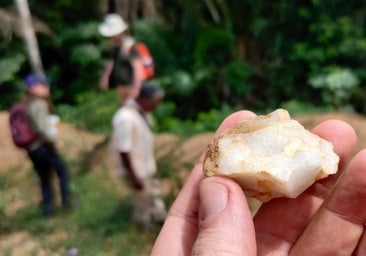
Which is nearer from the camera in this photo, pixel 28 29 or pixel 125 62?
pixel 125 62

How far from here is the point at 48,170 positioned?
18.0ft

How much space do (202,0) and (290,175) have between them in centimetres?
1062

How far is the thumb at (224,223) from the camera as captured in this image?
1651mm

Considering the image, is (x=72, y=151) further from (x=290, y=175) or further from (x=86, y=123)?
(x=290, y=175)

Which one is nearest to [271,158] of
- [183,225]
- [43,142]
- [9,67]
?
[183,225]

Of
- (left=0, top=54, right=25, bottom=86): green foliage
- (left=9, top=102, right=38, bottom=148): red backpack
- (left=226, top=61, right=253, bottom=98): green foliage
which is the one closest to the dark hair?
(left=9, top=102, right=38, bottom=148): red backpack

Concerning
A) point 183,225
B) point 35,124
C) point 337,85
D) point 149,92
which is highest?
point 183,225

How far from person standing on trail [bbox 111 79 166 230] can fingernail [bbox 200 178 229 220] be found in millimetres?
2682

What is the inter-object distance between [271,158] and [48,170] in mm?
3992

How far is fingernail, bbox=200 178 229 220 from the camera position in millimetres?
1713

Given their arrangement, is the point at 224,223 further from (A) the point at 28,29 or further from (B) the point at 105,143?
(A) the point at 28,29

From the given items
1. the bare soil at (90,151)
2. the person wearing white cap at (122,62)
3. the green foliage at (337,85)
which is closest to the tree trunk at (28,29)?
the bare soil at (90,151)

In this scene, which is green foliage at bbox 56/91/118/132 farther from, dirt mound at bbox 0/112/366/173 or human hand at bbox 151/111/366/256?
human hand at bbox 151/111/366/256

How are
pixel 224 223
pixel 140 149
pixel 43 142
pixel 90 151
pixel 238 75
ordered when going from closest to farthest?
pixel 224 223, pixel 140 149, pixel 43 142, pixel 90 151, pixel 238 75
